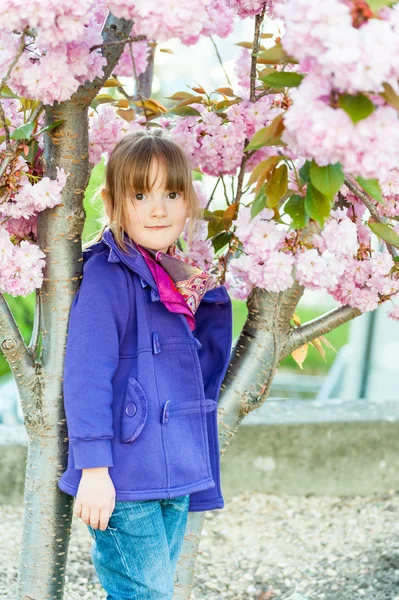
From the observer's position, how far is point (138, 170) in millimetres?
1615

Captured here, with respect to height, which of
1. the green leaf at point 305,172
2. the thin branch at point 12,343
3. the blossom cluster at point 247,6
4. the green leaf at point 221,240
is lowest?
the thin branch at point 12,343

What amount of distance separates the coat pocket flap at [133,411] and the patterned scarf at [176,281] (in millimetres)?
189

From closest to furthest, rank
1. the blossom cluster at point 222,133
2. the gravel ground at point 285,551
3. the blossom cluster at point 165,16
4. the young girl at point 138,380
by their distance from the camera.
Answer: the blossom cluster at point 165,16, the young girl at point 138,380, the blossom cluster at point 222,133, the gravel ground at point 285,551

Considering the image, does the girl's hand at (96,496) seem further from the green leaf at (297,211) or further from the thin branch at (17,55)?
the thin branch at (17,55)

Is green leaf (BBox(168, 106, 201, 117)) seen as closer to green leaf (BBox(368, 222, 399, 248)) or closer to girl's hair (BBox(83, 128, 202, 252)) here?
girl's hair (BBox(83, 128, 202, 252))

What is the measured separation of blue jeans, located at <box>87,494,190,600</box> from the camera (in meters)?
1.56

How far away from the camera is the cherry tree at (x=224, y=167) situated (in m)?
1.02

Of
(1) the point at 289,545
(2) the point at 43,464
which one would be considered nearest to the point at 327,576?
(1) the point at 289,545

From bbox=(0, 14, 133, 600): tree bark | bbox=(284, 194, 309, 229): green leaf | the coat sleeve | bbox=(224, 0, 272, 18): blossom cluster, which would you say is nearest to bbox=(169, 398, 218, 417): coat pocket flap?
the coat sleeve

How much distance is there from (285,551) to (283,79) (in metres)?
1.86

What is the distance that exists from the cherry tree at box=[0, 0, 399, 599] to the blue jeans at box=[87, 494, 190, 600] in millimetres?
153

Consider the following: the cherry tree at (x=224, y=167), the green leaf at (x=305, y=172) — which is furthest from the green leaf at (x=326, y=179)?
the green leaf at (x=305, y=172)

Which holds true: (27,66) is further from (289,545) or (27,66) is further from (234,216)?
(289,545)

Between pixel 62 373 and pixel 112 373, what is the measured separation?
167mm
